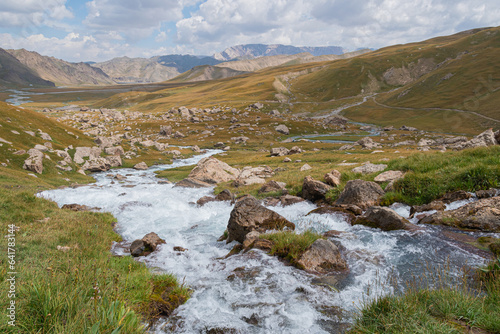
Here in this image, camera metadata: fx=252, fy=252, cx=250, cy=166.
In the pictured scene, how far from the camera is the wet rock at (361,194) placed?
1722cm

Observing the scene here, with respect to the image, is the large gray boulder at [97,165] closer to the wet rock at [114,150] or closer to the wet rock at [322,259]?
Result: the wet rock at [114,150]

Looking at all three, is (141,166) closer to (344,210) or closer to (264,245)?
(344,210)

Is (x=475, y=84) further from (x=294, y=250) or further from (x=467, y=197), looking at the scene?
(x=294, y=250)

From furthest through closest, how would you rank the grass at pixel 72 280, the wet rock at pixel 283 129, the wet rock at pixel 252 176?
the wet rock at pixel 283 129, the wet rock at pixel 252 176, the grass at pixel 72 280

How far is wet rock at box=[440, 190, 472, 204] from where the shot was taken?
14.0m

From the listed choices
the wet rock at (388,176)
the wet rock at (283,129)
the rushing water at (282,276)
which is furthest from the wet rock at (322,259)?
the wet rock at (283,129)

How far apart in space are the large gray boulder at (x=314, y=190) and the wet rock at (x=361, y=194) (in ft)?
7.07

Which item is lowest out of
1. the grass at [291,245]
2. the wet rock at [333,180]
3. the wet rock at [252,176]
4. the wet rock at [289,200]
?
the wet rock at [252,176]

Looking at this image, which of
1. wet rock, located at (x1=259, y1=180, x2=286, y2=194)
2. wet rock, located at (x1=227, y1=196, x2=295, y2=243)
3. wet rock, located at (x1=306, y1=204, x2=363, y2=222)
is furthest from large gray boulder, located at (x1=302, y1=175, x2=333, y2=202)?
wet rock, located at (x1=227, y1=196, x2=295, y2=243)

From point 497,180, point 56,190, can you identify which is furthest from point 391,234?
point 56,190

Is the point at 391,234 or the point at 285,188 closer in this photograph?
the point at 391,234

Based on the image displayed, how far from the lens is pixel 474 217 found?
11562 mm

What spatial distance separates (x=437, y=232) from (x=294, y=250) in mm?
6923

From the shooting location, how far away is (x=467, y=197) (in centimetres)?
1387
